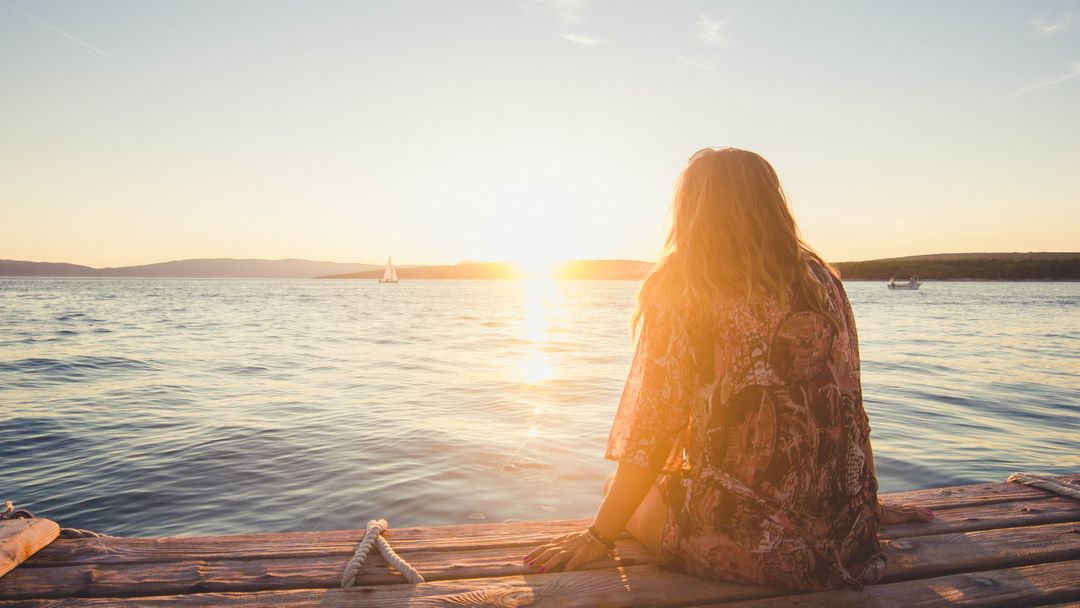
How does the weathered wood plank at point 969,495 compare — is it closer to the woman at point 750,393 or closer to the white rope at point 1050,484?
the white rope at point 1050,484

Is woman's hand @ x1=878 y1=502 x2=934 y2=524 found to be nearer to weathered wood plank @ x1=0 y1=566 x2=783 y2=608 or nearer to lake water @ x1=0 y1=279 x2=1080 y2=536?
weathered wood plank @ x1=0 y1=566 x2=783 y2=608

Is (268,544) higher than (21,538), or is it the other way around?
(21,538)

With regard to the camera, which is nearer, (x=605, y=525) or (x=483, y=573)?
(x=605, y=525)

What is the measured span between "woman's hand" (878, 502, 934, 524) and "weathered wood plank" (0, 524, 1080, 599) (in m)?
0.23

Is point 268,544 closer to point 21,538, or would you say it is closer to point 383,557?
point 383,557

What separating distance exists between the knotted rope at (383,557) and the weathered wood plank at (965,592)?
1444 mm

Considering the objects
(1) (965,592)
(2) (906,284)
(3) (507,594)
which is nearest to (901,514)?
(1) (965,592)

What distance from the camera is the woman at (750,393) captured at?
8.20ft

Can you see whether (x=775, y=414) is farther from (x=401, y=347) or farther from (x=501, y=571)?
(x=401, y=347)

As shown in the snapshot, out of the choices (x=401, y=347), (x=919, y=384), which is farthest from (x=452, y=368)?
(x=919, y=384)

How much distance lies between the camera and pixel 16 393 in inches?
480

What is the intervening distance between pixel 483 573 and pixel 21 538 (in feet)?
7.83

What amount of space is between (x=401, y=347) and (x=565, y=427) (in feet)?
41.3

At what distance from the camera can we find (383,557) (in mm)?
3195
